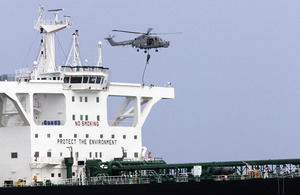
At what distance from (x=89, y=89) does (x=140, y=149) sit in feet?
16.9

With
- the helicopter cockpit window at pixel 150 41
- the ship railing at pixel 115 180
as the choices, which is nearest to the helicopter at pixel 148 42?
the helicopter cockpit window at pixel 150 41

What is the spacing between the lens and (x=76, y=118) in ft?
217

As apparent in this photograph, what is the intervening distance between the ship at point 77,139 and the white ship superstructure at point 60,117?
6cm

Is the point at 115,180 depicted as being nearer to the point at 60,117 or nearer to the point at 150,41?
the point at 60,117

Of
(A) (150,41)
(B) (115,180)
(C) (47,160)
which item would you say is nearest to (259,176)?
(B) (115,180)

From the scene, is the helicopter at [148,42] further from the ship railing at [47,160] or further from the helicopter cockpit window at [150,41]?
the ship railing at [47,160]

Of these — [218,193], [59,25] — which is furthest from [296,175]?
[59,25]

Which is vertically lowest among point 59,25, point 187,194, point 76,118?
point 187,194

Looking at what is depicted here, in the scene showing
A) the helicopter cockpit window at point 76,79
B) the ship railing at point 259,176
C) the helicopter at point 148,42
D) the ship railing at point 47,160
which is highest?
the helicopter at point 148,42

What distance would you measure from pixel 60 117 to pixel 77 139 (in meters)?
1.62

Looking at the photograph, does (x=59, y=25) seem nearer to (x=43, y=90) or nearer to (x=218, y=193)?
(x=43, y=90)

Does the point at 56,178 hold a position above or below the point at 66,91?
below

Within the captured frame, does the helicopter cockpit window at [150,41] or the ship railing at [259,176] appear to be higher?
the helicopter cockpit window at [150,41]

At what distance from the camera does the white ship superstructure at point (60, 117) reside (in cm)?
6456
